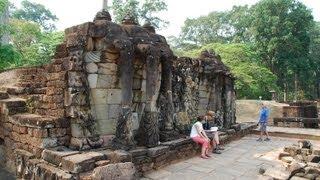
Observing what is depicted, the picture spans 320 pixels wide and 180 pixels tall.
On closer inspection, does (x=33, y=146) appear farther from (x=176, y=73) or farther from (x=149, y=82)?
(x=176, y=73)

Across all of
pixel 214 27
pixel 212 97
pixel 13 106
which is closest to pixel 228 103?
pixel 212 97

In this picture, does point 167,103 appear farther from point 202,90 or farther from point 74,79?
point 202,90

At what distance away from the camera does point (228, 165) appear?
24.6ft

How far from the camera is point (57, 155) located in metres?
5.31

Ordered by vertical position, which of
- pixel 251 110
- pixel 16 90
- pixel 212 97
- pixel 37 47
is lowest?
pixel 251 110

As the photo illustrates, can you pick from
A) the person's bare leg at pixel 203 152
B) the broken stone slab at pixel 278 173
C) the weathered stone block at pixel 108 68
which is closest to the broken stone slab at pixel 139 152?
the weathered stone block at pixel 108 68

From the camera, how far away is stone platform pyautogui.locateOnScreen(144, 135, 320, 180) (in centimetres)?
645

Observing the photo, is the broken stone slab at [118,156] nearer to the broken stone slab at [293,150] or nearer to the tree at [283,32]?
the broken stone slab at [293,150]

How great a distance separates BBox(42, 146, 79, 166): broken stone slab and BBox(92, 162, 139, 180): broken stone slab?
820mm

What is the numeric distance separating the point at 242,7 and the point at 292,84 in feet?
35.0

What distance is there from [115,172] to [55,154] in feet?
3.70

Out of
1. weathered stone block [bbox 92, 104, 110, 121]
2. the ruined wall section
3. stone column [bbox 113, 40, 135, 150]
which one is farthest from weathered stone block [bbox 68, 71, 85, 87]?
the ruined wall section

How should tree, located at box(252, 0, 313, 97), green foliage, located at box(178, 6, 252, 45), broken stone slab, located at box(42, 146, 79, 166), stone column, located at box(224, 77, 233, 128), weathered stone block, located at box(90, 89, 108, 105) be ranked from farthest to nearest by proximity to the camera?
green foliage, located at box(178, 6, 252, 45)
tree, located at box(252, 0, 313, 97)
stone column, located at box(224, 77, 233, 128)
weathered stone block, located at box(90, 89, 108, 105)
broken stone slab, located at box(42, 146, 79, 166)

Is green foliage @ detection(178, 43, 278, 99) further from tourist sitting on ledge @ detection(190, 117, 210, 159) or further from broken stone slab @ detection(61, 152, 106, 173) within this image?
broken stone slab @ detection(61, 152, 106, 173)
